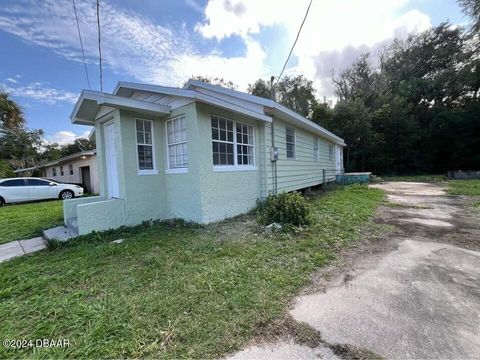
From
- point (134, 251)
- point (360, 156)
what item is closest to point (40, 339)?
point (134, 251)

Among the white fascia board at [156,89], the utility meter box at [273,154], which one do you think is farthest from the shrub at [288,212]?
the white fascia board at [156,89]

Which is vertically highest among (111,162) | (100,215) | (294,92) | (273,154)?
(294,92)

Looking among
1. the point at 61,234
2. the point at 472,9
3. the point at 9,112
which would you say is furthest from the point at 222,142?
the point at 472,9

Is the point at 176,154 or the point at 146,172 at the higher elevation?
the point at 176,154

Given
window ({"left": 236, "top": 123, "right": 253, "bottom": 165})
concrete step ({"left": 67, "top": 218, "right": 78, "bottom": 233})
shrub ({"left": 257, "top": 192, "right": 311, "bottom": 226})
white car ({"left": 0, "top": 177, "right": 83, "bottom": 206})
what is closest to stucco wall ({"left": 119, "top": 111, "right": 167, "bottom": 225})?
concrete step ({"left": 67, "top": 218, "right": 78, "bottom": 233})

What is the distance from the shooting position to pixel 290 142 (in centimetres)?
924

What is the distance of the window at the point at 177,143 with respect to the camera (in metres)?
5.93

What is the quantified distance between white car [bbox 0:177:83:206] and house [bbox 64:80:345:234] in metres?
8.36

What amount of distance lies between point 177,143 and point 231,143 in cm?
146

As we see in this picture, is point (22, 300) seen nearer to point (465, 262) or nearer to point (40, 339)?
point (40, 339)

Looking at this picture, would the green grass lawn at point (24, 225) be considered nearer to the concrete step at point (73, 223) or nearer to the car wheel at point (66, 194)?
the concrete step at point (73, 223)

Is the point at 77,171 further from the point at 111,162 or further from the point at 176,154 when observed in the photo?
the point at 176,154

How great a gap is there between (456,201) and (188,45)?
1090 centimetres

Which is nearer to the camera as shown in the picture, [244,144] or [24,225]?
[24,225]
